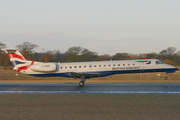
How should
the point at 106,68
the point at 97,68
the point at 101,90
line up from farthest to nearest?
the point at 97,68
the point at 106,68
the point at 101,90

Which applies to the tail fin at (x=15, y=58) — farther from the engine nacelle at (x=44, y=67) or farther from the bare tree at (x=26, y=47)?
the bare tree at (x=26, y=47)

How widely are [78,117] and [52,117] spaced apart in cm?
142

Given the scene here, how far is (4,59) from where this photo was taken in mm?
58281

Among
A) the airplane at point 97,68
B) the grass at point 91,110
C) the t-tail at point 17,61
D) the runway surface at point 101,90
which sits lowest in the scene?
the grass at point 91,110

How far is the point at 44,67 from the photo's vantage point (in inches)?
1049

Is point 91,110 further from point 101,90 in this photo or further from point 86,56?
point 86,56

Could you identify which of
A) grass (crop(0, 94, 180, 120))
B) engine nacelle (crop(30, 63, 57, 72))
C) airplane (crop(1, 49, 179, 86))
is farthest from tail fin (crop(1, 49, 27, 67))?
grass (crop(0, 94, 180, 120))

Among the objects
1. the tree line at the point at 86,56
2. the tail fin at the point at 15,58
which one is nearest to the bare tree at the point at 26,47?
the tree line at the point at 86,56

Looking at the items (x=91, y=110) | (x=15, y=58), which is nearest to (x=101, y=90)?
(x=91, y=110)

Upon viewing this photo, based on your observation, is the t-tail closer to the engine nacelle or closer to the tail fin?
the tail fin

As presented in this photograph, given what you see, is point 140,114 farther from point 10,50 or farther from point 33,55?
point 33,55

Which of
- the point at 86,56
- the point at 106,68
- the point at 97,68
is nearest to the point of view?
the point at 106,68

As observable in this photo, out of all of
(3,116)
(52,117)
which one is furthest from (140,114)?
(3,116)

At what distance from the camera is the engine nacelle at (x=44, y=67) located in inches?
1037
